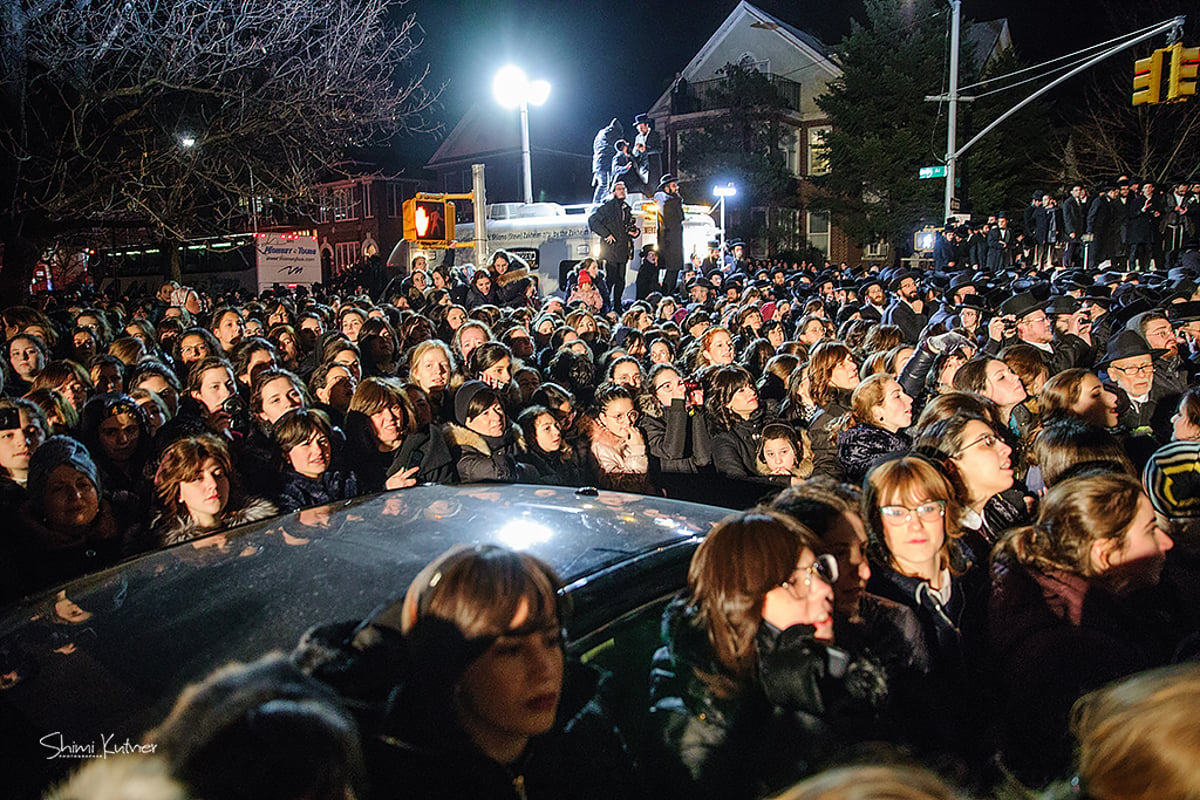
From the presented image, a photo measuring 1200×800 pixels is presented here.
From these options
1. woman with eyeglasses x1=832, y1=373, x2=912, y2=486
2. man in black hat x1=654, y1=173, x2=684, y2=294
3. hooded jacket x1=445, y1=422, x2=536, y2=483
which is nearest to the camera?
woman with eyeglasses x1=832, y1=373, x2=912, y2=486

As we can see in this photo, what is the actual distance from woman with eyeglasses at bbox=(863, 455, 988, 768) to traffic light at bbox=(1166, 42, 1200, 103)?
1578 cm

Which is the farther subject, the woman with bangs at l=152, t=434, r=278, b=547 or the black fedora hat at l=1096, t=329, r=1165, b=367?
the black fedora hat at l=1096, t=329, r=1165, b=367

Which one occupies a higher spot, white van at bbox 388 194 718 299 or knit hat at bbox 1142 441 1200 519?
white van at bbox 388 194 718 299

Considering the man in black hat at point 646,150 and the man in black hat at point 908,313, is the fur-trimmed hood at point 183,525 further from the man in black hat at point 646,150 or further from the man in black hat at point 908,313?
the man in black hat at point 646,150

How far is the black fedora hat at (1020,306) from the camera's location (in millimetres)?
7221

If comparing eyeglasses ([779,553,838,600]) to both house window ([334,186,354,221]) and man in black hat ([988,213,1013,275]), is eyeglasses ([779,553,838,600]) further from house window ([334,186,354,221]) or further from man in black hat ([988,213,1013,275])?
house window ([334,186,354,221])

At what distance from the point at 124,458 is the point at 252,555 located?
306 cm

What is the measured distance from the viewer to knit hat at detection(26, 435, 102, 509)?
145 inches

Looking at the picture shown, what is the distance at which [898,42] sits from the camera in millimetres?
36312

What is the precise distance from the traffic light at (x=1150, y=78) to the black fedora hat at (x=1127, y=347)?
1228 centimetres

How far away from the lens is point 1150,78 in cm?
1516

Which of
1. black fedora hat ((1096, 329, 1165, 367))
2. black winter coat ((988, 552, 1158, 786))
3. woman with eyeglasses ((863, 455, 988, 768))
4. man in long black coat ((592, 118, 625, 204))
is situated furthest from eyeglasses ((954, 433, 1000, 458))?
man in long black coat ((592, 118, 625, 204))

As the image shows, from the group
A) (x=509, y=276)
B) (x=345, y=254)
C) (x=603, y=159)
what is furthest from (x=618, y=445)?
(x=345, y=254)

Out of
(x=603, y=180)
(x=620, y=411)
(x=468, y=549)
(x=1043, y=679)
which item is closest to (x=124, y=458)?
(x=620, y=411)
